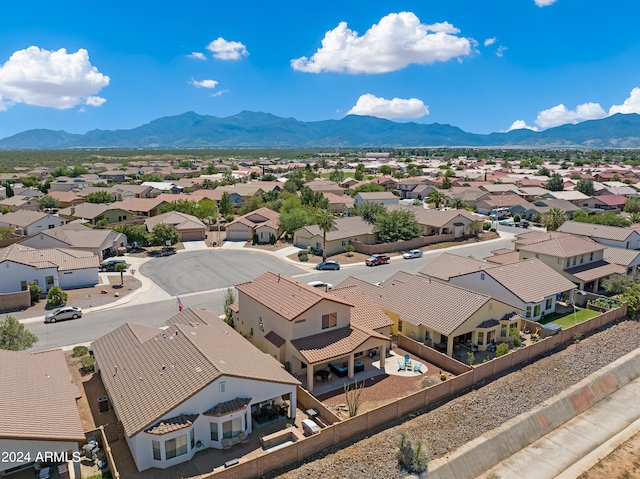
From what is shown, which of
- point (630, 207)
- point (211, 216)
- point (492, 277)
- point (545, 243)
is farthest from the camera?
point (630, 207)

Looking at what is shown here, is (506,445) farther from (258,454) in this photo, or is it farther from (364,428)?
(258,454)

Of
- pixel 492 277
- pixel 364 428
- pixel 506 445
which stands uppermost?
pixel 492 277

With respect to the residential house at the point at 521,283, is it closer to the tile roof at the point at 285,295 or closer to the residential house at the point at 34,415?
the tile roof at the point at 285,295

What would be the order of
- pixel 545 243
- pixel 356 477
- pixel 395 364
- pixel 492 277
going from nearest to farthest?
1. pixel 356 477
2. pixel 395 364
3. pixel 492 277
4. pixel 545 243

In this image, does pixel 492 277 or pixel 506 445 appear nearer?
pixel 506 445

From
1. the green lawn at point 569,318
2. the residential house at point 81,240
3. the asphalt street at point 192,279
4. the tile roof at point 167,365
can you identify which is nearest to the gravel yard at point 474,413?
the green lawn at point 569,318

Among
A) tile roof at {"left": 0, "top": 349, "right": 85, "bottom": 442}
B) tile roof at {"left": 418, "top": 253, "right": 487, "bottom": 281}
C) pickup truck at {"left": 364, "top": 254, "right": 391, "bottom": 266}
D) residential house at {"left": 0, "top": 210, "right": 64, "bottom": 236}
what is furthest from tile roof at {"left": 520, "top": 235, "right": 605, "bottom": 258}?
residential house at {"left": 0, "top": 210, "right": 64, "bottom": 236}

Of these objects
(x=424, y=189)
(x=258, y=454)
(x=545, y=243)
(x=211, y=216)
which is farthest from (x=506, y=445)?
(x=424, y=189)

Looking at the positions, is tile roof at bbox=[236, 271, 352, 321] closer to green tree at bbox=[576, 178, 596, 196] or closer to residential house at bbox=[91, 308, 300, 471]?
residential house at bbox=[91, 308, 300, 471]
